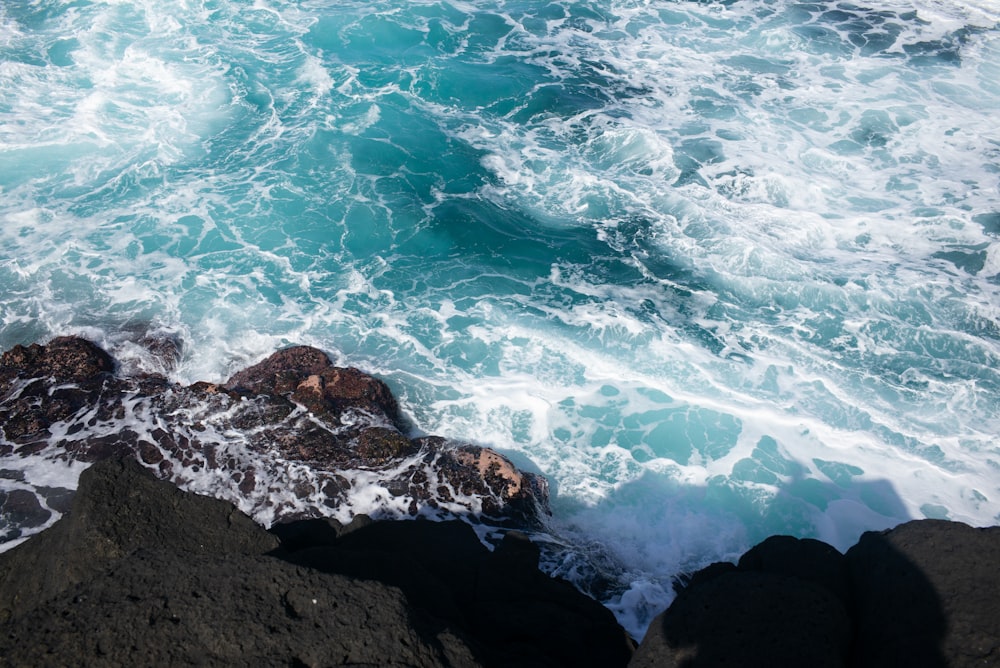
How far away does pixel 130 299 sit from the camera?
1631 cm

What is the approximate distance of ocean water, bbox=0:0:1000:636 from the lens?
13.6 metres

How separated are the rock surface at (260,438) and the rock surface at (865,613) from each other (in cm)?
485

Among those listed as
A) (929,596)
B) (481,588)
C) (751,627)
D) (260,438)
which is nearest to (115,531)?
(481,588)

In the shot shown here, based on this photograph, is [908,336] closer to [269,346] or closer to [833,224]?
[833,224]

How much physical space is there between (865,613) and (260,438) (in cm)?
1042

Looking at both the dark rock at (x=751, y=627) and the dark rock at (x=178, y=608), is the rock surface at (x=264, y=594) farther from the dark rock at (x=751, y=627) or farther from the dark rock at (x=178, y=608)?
the dark rock at (x=751, y=627)

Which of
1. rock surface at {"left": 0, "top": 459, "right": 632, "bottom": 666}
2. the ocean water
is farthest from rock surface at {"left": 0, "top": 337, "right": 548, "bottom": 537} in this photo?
rock surface at {"left": 0, "top": 459, "right": 632, "bottom": 666}

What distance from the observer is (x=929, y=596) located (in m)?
7.14

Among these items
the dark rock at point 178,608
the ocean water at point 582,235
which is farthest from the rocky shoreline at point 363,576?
the ocean water at point 582,235

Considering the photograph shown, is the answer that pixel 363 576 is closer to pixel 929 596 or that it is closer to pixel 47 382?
pixel 929 596

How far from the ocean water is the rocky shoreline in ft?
5.28

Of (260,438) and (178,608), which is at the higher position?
(178,608)

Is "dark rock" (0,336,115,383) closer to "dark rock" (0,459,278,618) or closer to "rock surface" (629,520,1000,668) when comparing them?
"dark rock" (0,459,278,618)

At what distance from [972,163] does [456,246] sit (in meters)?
17.7
